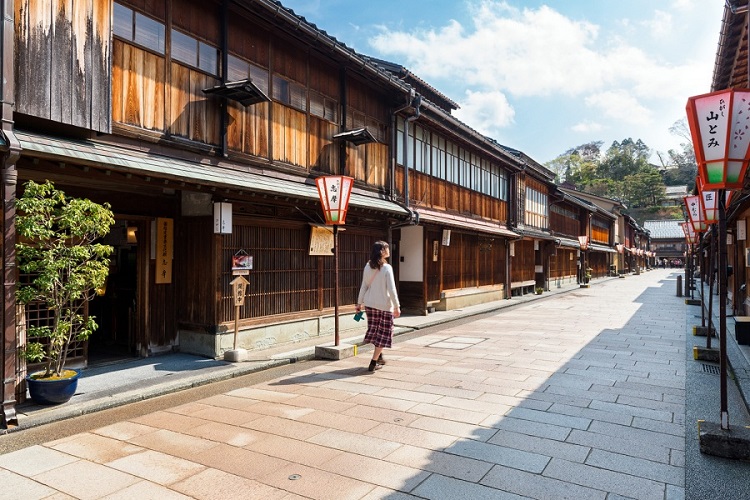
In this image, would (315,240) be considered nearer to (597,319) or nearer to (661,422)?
(661,422)

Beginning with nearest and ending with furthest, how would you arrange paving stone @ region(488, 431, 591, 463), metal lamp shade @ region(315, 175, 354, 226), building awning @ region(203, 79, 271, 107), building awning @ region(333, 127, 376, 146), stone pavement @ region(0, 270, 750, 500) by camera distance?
stone pavement @ region(0, 270, 750, 500)
paving stone @ region(488, 431, 591, 463)
building awning @ region(203, 79, 271, 107)
metal lamp shade @ region(315, 175, 354, 226)
building awning @ region(333, 127, 376, 146)

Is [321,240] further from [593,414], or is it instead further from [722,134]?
[722,134]

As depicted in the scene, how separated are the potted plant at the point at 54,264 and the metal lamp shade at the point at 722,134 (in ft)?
24.8

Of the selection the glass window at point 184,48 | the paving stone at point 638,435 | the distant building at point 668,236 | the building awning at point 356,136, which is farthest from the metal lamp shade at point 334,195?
the distant building at point 668,236

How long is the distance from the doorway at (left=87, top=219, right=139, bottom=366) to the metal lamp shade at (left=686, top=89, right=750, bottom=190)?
9.74 metres

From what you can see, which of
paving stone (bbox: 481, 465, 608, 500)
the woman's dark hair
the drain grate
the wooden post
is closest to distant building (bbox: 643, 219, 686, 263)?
the drain grate

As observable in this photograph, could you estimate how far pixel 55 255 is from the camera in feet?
20.3

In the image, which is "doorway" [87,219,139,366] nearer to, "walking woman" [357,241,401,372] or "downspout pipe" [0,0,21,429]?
"downspout pipe" [0,0,21,429]

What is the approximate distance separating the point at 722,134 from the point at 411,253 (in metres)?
12.4

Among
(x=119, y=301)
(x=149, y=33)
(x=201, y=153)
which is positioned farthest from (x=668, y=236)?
(x=149, y=33)

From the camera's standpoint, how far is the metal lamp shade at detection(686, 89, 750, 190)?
4.97 m

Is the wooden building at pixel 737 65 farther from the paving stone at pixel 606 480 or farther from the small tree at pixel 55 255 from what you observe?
the small tree at pixel 55 255

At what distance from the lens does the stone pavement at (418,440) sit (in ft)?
13.8

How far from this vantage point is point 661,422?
5.88 m
